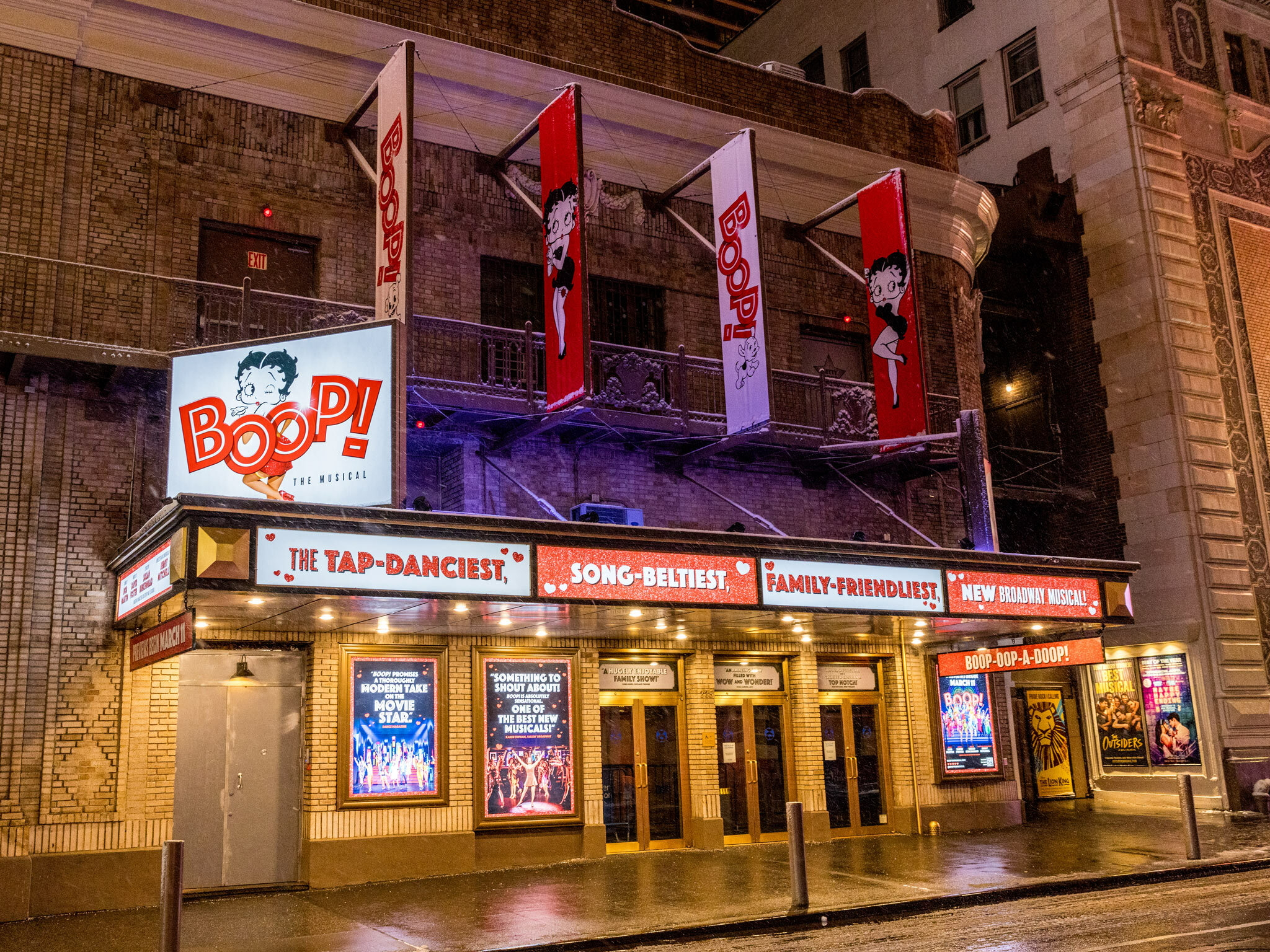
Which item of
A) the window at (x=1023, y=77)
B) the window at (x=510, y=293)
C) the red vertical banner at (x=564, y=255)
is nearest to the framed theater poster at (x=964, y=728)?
the red vertical banner at (x=564, y=255)

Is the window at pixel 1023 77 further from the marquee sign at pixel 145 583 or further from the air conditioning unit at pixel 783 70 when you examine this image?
the marquee sign at pixel 145 583

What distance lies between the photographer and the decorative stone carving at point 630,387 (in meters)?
16.5

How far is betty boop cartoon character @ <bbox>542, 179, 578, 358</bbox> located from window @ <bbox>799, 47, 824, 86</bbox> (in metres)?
19.4

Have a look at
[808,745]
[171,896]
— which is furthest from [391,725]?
[808,745]

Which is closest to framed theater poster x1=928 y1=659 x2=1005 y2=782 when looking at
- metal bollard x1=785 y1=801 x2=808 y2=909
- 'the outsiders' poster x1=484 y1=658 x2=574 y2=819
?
'the outsiders' poster x1=484 y1=658 x2=574 y2=819

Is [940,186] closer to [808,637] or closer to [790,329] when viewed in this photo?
[790,329]

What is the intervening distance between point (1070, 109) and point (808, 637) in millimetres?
14520

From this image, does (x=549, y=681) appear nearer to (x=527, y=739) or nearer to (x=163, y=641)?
(x=527, y=739)

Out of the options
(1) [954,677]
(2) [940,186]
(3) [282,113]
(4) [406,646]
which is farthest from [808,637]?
(3) [282,113]

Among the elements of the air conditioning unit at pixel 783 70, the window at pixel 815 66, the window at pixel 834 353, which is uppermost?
the window at pixel 815 66

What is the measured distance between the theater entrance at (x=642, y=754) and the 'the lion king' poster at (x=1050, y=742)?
12079mm

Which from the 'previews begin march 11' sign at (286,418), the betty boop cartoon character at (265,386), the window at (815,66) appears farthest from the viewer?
the window at (815,66)

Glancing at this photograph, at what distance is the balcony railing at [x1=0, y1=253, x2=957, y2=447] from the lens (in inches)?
544

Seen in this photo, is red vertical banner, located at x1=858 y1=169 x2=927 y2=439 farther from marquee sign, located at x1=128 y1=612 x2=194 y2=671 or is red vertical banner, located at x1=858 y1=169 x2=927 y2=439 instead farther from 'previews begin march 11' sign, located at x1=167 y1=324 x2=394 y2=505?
marquee sign, located at x1=128 y1=612 x2=194 y2=671
